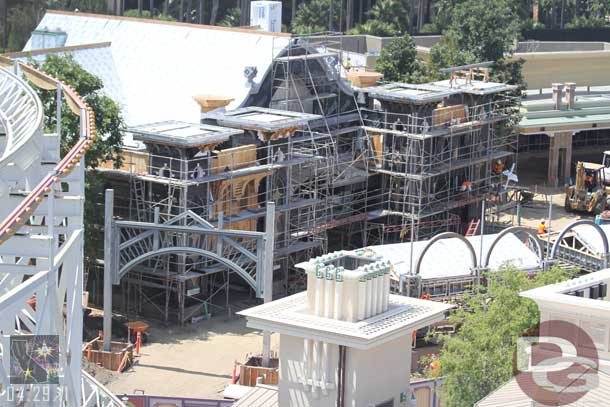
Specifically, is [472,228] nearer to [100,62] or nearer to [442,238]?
[442,238]

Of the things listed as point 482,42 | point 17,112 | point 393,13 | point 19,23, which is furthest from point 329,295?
point 393,13

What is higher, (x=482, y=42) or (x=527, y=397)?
(x=482, y=42)

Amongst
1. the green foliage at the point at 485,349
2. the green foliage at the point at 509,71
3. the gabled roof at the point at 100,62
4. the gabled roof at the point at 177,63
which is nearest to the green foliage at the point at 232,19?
the green foliage at the point at 509,71

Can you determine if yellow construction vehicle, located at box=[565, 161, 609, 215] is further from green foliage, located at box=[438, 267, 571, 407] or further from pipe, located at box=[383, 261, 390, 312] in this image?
pipe, located at box=[383, 261, 390, 312]

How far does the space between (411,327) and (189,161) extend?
19173 millimetres

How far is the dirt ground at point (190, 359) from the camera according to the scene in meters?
47.5

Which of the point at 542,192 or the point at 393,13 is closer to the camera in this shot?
the point at 542,192

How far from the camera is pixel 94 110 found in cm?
5644

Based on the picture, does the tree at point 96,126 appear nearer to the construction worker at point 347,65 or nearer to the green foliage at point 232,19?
the construction worker at point 347,65

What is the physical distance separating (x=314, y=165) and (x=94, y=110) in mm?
9071

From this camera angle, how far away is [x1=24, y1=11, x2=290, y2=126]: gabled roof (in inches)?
2518

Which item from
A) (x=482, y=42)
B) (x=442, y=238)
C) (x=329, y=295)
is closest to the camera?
(x=329, y=295)
